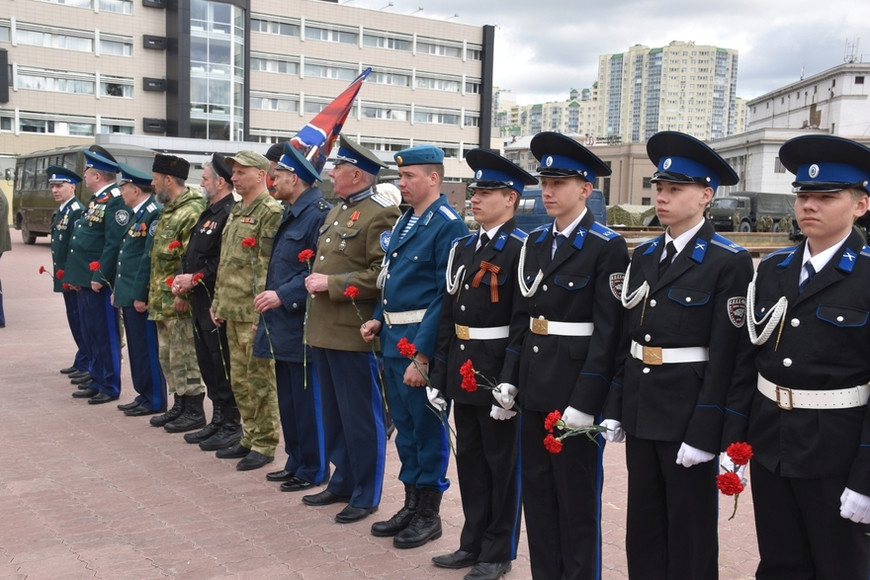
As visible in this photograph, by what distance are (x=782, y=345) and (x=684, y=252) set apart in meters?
0.52

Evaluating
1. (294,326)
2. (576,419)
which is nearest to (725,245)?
(576,419)

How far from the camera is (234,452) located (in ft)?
20.2

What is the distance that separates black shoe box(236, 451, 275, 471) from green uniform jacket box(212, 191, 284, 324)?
98 centimetres

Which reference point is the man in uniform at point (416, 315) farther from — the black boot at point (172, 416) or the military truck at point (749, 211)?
the military truck at point (749, 211)

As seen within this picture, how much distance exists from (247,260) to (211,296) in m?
0.67

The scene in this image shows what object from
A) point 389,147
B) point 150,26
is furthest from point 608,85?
point 150,26

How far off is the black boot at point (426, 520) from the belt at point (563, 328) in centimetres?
144

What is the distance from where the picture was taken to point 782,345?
9.37ft

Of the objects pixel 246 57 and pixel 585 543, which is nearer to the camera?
pixel 585 543

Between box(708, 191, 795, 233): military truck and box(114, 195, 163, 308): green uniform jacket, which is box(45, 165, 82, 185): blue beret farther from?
box(708, 191, 795, 233): military truck

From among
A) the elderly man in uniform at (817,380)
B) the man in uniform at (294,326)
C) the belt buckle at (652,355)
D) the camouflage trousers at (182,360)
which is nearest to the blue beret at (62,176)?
the camouflage trousers at (182,360)

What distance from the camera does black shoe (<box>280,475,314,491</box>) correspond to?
5.44 meters

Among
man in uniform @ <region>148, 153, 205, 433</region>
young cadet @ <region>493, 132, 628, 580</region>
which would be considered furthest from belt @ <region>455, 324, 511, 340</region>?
man in uniform @ <region>148, 153, 205, 433</region>

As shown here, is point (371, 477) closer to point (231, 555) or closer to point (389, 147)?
point (231, 555)
